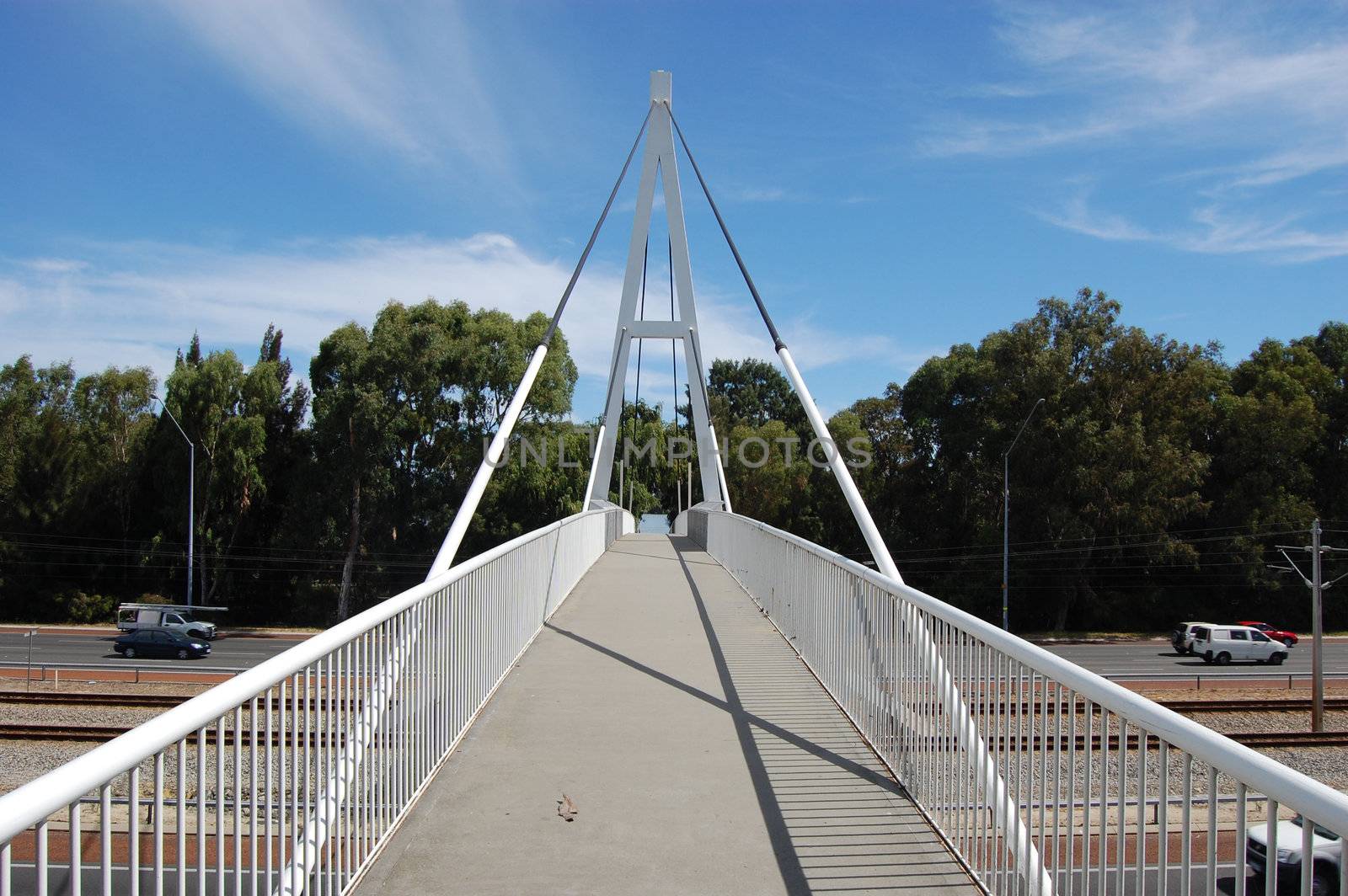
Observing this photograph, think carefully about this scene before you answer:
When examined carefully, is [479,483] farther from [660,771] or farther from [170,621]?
[170,621]

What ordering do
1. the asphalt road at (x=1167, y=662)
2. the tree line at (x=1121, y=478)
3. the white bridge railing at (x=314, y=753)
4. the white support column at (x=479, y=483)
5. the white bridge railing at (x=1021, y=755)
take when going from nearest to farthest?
1. the white bridge railing at (x=314, y=753)
2. the white bridge railing at (x=1021, y=755)
3. the white support column at (x=479, y=483)
4. the asphalt road at (x=1167, y=662)
5. the tree line at (x=1121, y=478)

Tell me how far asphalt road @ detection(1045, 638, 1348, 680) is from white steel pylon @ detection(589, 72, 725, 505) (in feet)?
35.2

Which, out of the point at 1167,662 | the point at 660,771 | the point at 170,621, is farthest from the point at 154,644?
the point at 1167,662

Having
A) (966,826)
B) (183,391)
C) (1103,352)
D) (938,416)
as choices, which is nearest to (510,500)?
(183,391)

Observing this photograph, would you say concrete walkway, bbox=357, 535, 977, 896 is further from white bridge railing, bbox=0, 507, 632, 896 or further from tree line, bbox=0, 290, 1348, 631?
tree line, bbox=0, 290, 1348, 631

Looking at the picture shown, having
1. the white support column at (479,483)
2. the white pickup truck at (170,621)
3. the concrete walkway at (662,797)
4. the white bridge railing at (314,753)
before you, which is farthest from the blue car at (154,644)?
the concrete walkway at (662,797)

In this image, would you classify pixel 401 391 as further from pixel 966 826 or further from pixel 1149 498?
pixel 966 826

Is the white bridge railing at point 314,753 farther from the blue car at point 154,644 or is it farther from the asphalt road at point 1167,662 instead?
the blue car at point 154,644

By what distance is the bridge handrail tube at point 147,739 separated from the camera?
6.07ft

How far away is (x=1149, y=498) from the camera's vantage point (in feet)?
131

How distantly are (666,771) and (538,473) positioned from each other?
39.6 meters

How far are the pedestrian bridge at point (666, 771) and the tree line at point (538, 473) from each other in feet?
117

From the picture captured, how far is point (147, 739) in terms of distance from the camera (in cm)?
233

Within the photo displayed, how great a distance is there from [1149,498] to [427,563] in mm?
30934
